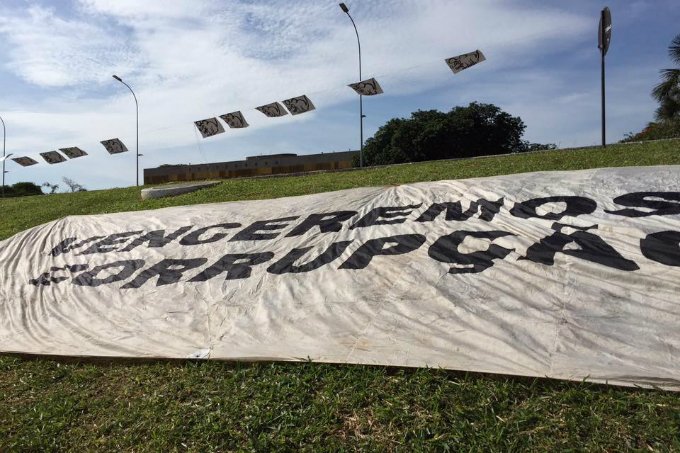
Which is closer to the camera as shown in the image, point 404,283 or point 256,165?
point 404,283

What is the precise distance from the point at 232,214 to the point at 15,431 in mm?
3365

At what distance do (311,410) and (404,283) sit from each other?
1.36m

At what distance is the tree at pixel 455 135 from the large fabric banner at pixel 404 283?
3330 cm

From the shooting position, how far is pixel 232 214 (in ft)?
19.5

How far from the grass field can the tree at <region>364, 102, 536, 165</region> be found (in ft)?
116

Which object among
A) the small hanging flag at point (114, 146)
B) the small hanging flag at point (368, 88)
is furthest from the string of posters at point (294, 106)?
the small hanging flag at point (114, 146)

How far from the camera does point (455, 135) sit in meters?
37.8

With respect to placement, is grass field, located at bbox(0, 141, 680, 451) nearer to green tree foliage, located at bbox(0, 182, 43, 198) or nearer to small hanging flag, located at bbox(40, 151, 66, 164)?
small hanging flag, located at bbox(40, 151, 66, 164)

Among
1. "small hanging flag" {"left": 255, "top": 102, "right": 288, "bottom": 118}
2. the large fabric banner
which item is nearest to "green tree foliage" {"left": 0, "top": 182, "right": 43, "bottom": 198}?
"small hanging flag" {"left": 255, "top": 102, "right": 288, "bottom": 118}

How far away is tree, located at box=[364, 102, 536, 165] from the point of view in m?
37.8

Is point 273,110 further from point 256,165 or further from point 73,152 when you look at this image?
point 256,165

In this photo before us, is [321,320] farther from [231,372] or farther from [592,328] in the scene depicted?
[592,328]

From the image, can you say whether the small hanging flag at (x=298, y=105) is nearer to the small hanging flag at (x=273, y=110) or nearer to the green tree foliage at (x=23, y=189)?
the small hanging flag at (x=273, y=110)

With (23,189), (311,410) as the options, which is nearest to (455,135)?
(23,189)
